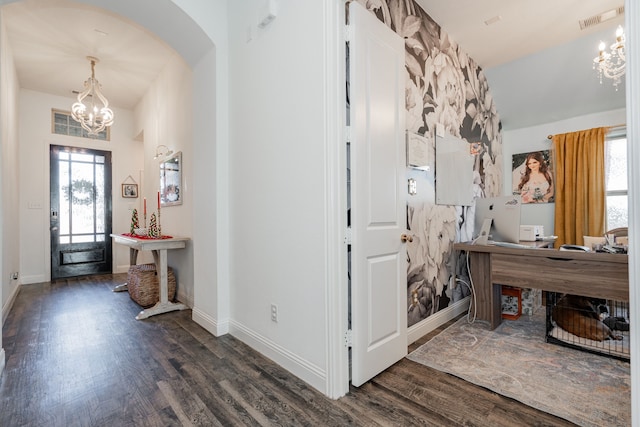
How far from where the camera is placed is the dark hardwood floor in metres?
1.52

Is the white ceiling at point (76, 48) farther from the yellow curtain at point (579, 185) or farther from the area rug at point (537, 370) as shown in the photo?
the yellow curtain at point (579, 185)

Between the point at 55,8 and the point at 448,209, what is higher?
the point at 55,8

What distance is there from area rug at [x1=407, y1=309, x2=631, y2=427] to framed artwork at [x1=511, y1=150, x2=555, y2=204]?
239 cm

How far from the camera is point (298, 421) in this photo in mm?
1500

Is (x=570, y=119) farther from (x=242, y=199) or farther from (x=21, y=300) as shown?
(x=21, y=300)

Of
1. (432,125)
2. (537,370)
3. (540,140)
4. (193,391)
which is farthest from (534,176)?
(193,391)

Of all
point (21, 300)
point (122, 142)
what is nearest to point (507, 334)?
point (21, 300)

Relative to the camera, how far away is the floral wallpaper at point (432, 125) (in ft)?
8.38

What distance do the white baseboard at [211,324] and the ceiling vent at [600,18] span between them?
4588 mm

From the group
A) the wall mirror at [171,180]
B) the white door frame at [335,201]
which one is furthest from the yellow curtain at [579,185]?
the wall mirror at [171,180]

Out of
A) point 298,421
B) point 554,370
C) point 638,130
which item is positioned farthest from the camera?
point 554,370

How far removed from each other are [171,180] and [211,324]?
2179mm

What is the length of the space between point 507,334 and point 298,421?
83.4 inches

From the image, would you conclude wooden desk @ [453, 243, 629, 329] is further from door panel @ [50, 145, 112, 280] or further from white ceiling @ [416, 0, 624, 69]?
door panel @ [50, 145, 112, 280]
